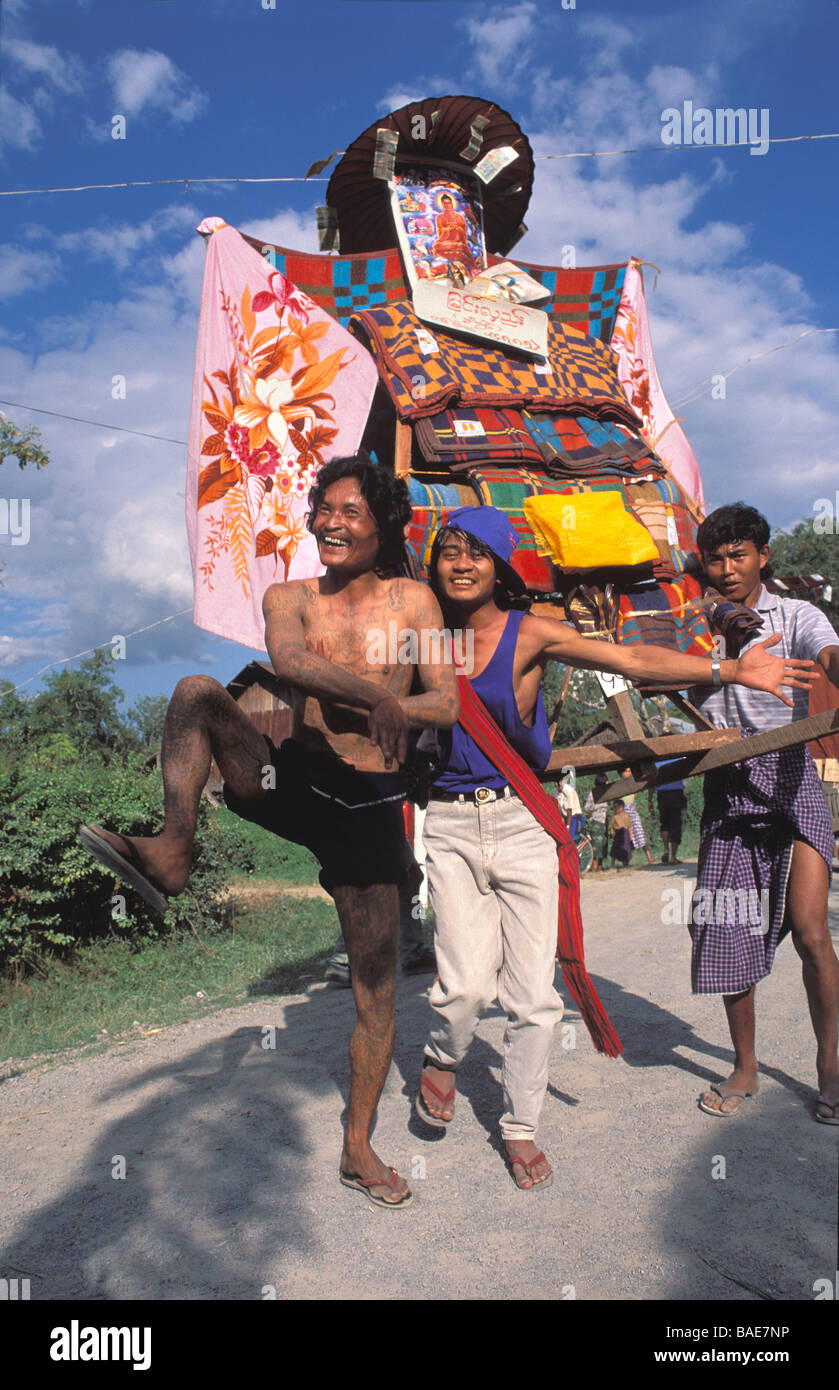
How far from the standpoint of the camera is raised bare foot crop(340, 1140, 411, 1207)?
2.67 metres

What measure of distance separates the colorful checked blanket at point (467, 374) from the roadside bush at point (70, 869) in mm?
4038

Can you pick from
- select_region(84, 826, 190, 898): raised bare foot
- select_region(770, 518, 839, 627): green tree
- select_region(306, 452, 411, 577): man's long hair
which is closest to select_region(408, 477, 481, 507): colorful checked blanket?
select_region(306, 452, 411, 577): man's long hair

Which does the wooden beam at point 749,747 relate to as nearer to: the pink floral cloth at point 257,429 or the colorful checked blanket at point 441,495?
the colorful checked blanket at point 441,495

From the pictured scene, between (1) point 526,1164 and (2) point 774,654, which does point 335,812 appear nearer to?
(1) point 526,1164

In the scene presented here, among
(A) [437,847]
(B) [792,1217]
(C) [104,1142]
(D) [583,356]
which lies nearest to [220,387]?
(D) [583,356]

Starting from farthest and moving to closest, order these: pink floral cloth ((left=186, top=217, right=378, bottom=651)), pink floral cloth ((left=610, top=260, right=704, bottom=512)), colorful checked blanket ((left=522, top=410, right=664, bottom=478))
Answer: pink floral cloth ((left=610, top=260, right=704, bottom=512)), pink floral cloth ((left=186, top=217, right=378, bottom=651)), colorful checked blanket ((left=522, top=410, right=664, bottom=478))

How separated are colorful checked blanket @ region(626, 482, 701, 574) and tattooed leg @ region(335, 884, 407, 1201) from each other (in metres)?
1.92

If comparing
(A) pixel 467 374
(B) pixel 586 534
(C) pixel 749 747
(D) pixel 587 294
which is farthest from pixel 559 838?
(D) pixel 587 294

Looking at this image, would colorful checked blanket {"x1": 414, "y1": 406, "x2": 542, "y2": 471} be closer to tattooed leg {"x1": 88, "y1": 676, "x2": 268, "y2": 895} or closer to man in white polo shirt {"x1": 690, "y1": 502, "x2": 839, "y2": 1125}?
man in white polo shirt {"x1": 690, "y1": 502, "x2": 839, "y2": 1125}

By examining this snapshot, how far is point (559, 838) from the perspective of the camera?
3074mm

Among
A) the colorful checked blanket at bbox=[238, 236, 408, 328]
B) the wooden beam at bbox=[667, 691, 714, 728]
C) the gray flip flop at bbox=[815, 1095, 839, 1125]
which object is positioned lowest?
the gray flip flop at bbox=[815, 1095, 839, 1125]

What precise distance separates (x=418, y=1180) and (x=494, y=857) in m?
1.03

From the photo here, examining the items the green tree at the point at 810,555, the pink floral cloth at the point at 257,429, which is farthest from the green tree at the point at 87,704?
the pink floral cloth at the point at 257,429

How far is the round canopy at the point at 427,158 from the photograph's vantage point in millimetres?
4984
